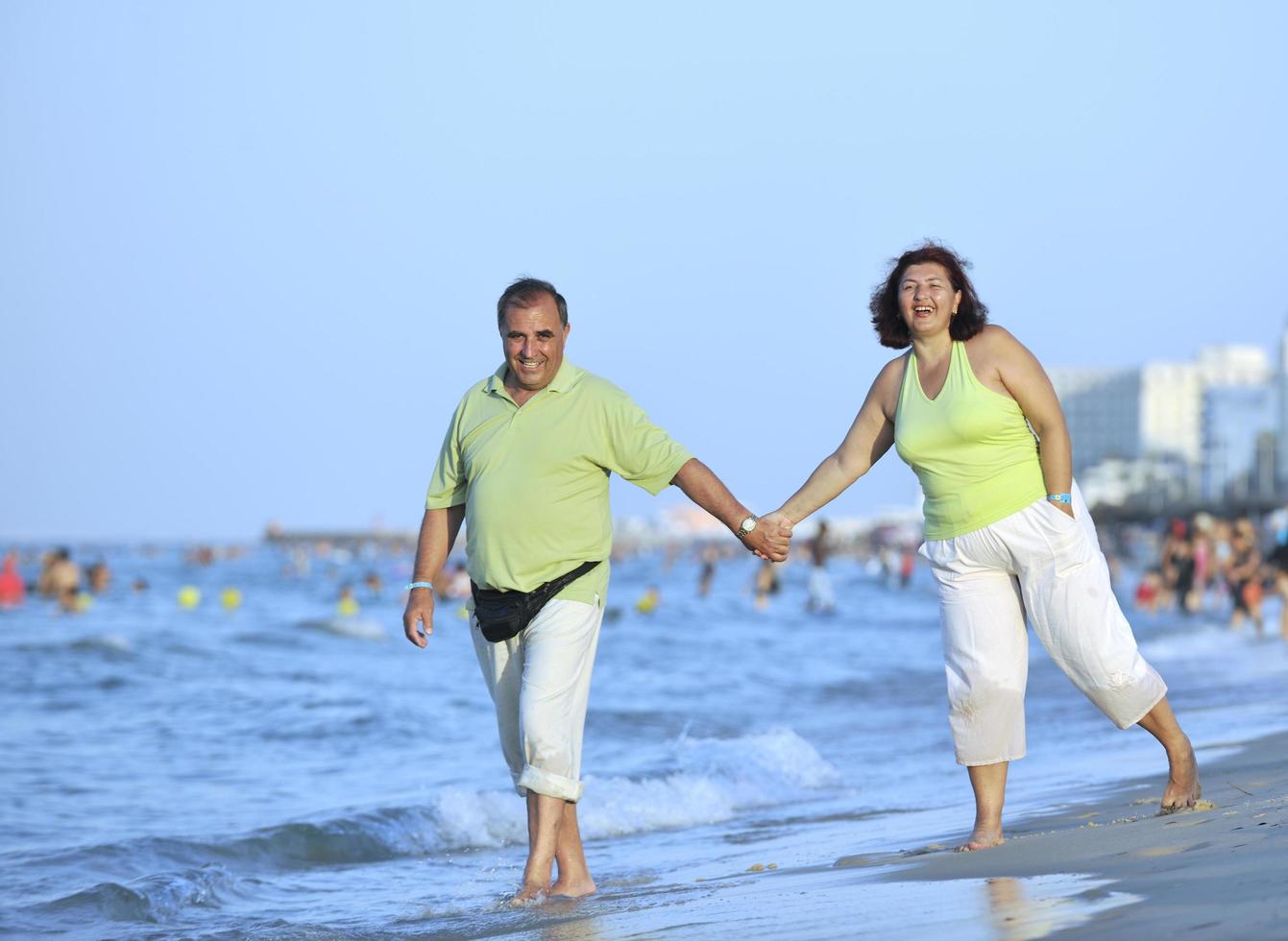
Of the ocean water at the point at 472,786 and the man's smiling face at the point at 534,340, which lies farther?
the ocean water at the point at 472,786

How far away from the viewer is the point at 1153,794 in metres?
5.79

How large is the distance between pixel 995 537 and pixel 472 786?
4752 mm

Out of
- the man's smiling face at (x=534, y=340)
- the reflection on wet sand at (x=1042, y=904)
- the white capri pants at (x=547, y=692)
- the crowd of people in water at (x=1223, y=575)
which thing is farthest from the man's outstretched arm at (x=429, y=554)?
the crowd of people in water at (x=1223, y=575)

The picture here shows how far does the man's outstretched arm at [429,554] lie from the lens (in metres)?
4.77

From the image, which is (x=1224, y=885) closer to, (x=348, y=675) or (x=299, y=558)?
(x=348, y=675)

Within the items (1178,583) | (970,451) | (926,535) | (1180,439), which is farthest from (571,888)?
(1180,439)

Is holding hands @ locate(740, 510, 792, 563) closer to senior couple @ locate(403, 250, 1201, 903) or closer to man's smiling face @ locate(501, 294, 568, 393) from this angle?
senior couple @ locate(403, 250, 1201, 903)

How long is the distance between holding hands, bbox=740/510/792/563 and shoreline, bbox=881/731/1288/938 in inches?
40.5

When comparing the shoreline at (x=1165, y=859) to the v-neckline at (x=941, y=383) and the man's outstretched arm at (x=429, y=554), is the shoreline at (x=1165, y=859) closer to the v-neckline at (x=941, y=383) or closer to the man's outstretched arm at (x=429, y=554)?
the v-neckline at (x=941, y=383)

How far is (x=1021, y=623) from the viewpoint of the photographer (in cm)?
474

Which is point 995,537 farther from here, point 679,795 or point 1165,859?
point 679,795

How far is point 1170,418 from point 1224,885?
198038 mm

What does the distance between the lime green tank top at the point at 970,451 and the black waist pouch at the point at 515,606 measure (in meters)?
1.09

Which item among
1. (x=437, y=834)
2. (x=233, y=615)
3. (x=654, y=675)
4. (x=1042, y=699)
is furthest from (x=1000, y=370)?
(x=233, y=615)
